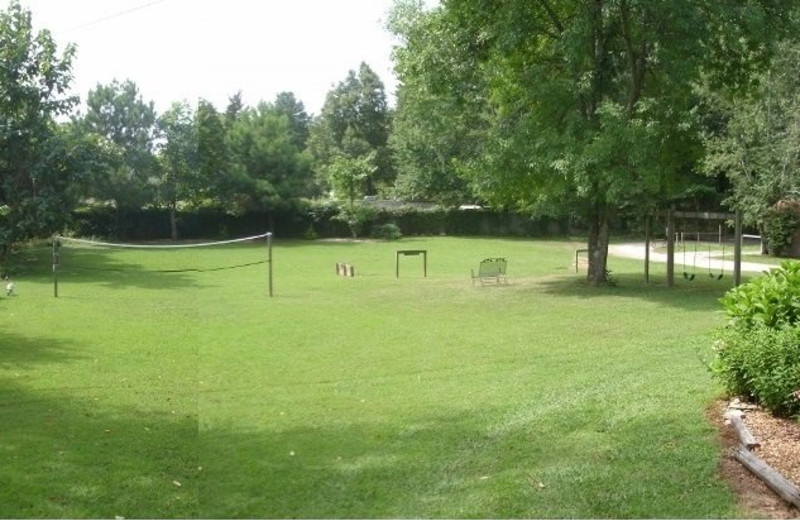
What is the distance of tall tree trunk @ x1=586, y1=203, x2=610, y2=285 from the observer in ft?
66.6

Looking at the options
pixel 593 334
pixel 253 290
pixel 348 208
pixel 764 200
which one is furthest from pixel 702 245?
pixel 593 334

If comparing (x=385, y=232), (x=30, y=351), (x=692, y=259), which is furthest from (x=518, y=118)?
(x=385, y=232)

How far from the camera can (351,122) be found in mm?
37094

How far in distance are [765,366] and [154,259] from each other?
23.8m

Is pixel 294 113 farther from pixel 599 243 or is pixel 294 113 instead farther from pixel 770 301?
pixel 770 301

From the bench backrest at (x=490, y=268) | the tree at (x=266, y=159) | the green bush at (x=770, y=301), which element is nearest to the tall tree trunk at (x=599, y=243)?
the bench backrest at (x=490, y=268)

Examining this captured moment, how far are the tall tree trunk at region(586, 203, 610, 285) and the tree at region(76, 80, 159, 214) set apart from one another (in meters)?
10.5

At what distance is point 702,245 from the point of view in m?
40.8

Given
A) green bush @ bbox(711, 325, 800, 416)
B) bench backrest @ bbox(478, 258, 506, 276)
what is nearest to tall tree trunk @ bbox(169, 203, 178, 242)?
bench backrest @ bbox(478, 258, 506, 276)

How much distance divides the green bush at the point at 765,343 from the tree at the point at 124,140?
46.6 feet

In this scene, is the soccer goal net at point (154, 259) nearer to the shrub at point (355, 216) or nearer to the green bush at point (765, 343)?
the shrub at point (355, 216)

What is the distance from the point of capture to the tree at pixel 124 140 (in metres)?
20.8

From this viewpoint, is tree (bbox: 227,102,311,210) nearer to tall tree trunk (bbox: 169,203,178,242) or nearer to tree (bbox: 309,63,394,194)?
tree (bbox: 309,63,394,194)

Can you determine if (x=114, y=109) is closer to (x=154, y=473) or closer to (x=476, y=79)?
(x=476, y=79)
